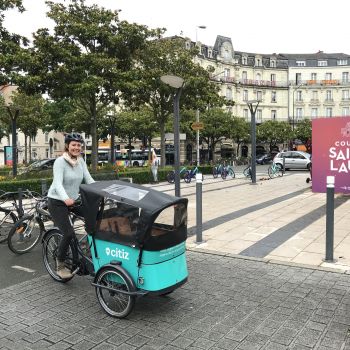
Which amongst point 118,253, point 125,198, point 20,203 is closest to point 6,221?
point 20,203

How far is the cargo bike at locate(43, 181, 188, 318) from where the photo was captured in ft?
12.9

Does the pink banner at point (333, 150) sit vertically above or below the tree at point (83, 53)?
below

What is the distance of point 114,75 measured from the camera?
709 inches

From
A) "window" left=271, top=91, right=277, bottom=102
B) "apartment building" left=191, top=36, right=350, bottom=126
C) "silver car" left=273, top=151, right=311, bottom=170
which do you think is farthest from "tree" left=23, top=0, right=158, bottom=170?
"window" left=271, top=91, right=277, bottom=102

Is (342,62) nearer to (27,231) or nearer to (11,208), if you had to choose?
(11,208)

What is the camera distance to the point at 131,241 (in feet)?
13.0

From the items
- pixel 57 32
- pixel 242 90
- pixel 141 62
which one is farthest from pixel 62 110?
pixel 242 90

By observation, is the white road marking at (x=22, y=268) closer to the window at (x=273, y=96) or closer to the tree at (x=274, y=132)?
the tree at (x=274, y=132)

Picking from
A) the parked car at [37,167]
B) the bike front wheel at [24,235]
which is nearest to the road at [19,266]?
the bike front wheel at [24,235]

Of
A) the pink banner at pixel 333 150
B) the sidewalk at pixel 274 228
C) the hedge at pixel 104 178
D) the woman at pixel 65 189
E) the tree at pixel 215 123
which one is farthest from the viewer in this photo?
the tree at pixel 215 123

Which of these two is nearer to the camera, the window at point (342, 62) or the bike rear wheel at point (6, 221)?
the bike rear wheel at point (6, 221)

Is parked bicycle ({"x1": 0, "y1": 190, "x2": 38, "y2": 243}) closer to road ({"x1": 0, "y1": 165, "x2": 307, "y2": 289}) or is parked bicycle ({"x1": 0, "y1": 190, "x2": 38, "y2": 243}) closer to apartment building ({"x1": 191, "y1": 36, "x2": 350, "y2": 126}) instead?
road ({"x1": 0, "y1": 165, "x2": 307, "y2": 289})

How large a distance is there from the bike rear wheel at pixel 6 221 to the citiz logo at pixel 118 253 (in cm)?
408

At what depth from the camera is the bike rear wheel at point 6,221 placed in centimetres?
766
